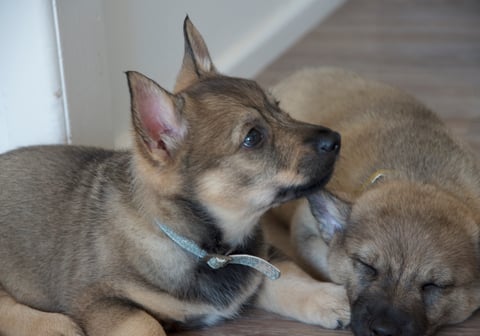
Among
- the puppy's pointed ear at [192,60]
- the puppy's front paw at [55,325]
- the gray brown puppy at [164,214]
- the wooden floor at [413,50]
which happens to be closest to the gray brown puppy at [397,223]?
the gray brown puppy at [164,214]

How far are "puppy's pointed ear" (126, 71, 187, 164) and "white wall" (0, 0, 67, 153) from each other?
2.52ft

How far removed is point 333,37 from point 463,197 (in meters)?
2.89

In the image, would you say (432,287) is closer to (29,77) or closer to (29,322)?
(29,322)

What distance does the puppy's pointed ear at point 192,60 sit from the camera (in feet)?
7.74

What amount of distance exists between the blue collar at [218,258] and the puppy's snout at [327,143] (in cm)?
40

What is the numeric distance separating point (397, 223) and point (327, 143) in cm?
31

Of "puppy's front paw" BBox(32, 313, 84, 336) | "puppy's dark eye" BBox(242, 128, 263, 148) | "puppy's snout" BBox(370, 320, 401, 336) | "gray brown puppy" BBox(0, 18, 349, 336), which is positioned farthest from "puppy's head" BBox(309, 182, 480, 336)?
"puppy's front paw" BBox(32, 313, 84, 336)

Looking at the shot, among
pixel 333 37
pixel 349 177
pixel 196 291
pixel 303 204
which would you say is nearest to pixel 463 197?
pixel 349 177

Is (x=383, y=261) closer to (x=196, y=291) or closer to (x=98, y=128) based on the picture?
(x=196, y=291)

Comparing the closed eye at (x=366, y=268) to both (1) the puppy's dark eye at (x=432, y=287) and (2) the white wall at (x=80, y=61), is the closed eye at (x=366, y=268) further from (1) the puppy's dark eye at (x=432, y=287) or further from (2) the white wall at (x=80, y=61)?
(2) the white wall at (x=80, y=61)

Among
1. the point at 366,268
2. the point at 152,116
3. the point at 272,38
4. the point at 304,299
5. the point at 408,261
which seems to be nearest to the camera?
the point at 152,116

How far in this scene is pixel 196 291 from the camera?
2240 mm

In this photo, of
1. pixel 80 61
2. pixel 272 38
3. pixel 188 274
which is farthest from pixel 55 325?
pixel 272 38

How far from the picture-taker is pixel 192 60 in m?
2.38
